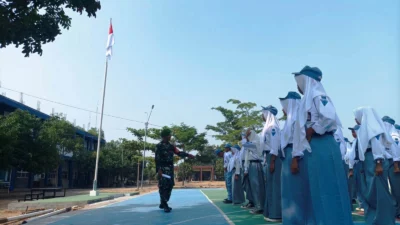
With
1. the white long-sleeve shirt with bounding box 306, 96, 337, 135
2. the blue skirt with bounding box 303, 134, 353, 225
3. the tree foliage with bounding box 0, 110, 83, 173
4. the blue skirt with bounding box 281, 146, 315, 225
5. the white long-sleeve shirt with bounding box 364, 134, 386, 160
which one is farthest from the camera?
the tree foliage with bounding box 0, 110, 83, 173

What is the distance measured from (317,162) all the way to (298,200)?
1.94 feet

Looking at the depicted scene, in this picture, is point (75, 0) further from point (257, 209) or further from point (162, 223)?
point (257, 209)

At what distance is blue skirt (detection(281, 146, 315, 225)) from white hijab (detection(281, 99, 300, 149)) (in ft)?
2.18

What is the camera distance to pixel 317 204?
10.6 feet

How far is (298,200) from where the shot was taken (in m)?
3.64

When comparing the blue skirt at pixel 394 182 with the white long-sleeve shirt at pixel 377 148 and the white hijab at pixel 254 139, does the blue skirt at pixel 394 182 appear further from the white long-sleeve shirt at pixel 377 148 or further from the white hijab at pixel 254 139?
the white hijab at pixel 254 139

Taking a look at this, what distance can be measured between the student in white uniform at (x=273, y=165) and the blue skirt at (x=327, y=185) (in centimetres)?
167

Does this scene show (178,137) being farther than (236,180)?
Yes

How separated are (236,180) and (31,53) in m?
5.64

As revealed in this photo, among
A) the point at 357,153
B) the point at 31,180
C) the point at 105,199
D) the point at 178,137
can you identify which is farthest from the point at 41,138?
the point at 357,153

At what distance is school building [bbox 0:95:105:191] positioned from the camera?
901 inches

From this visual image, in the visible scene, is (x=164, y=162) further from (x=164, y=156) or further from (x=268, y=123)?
(x=268, y=123)

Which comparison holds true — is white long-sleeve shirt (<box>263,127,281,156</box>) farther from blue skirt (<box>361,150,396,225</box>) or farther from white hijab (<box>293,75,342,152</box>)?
white hijab (<box>293,75,342,152</box>)

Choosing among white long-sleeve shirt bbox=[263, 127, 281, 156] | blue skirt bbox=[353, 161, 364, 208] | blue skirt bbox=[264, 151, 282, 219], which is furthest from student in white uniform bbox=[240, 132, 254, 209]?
blue skirt bbox=[353, 161, 364, 208]
